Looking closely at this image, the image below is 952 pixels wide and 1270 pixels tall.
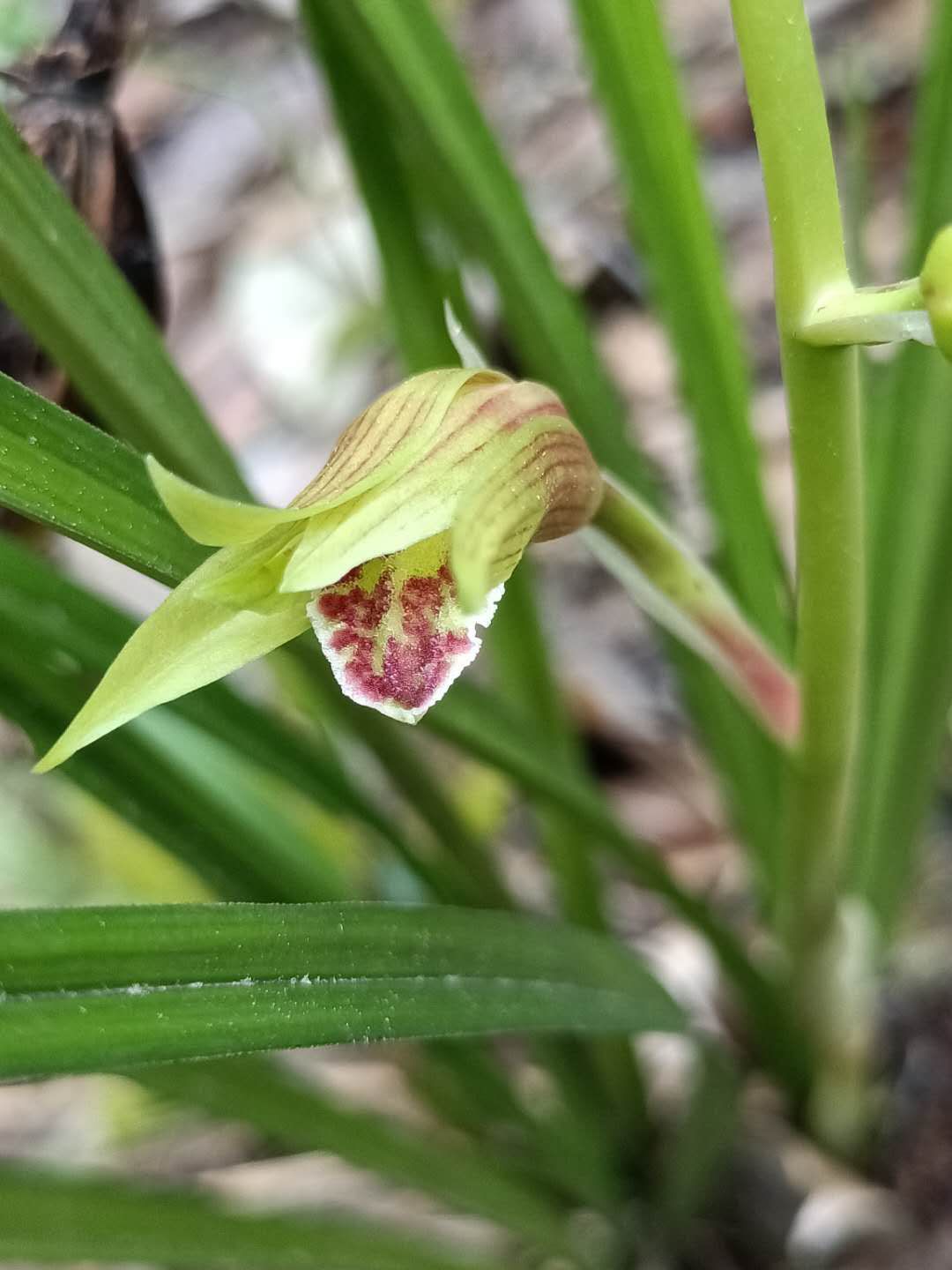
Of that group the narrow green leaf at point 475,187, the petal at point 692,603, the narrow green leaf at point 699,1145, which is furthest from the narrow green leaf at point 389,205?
the narrow green leaf at point 699,1145

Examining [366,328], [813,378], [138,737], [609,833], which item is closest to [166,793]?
[138,737]

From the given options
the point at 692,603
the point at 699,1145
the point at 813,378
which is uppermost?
the point at 813,378

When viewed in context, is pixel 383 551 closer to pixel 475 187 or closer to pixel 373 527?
pixel 373 527

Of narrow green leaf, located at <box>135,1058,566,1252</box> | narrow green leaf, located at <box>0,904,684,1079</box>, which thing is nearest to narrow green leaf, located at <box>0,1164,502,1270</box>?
narrow green leaf, located at <box>135,1058,566,1252</box>

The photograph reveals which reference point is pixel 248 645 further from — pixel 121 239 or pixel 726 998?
pixel 726 998

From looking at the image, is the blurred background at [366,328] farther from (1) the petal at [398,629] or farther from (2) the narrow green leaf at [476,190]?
(1) the petal at [398,629]
